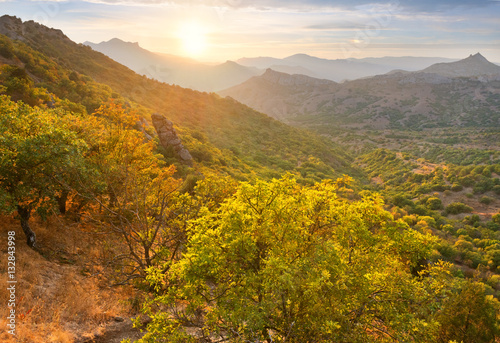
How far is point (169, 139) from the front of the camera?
122 ft

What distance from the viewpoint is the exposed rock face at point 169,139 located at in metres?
36.5

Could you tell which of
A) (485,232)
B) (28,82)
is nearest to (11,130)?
(28,82)

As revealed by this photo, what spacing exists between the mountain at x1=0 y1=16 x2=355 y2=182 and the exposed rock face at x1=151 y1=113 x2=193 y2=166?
178 centimetres

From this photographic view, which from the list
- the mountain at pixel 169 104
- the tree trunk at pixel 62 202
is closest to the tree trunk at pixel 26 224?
the tree trunk at pixel 62 202

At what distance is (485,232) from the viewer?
4216cm

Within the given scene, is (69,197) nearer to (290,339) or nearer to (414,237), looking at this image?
(290,339)

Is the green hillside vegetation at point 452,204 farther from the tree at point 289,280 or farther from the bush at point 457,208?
the tree at point 289,280

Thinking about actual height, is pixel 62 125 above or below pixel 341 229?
above

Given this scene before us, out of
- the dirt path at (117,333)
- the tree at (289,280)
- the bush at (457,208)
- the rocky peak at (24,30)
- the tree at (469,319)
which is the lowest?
the bush at (457,208)

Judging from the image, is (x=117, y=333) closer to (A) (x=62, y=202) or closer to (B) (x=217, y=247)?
(B) (x=217, y=247)

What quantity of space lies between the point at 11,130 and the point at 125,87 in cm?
6334

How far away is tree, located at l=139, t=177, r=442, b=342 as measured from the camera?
702 cm

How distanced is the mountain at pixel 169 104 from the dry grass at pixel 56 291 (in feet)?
72.0

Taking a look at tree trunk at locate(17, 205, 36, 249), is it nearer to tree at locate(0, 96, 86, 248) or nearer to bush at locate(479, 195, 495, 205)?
tree at locate(0, 96, 86, 248)
